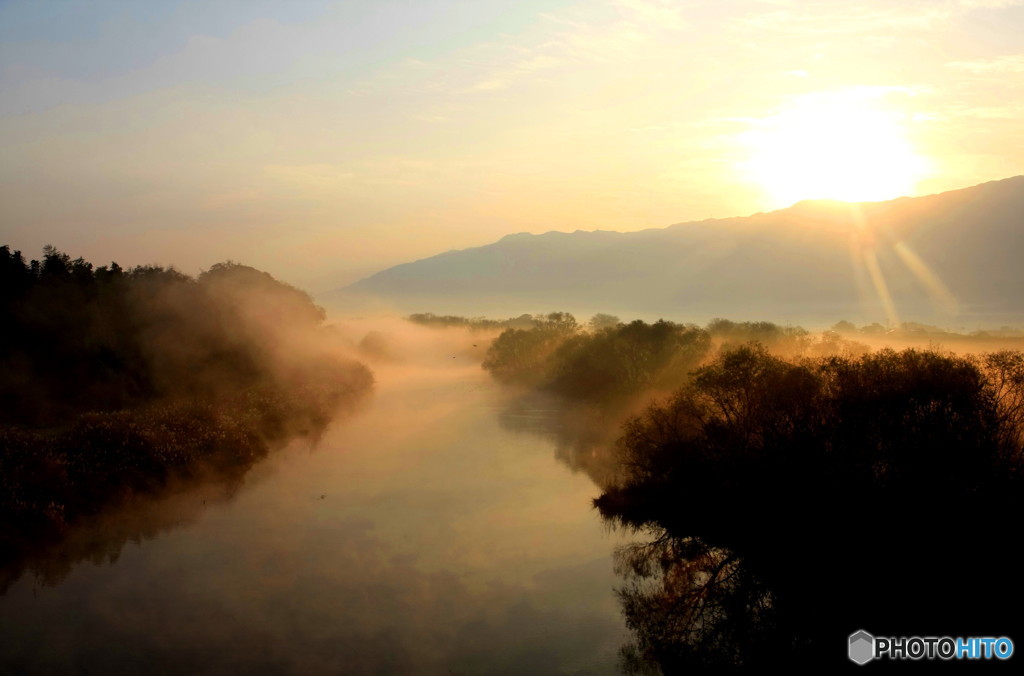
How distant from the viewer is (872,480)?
19.4m

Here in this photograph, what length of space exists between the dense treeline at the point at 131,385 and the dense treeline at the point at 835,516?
18.1 m

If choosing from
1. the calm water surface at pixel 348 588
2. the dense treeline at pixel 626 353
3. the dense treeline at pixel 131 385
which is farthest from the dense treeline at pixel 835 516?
the dense treeline at pixel 131 385

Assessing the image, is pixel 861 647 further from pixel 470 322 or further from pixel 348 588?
pixel 470 322

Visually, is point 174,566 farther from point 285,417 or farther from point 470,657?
point 285,417

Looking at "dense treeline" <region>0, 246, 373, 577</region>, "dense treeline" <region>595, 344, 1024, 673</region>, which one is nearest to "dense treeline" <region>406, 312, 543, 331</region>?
"dense treeline" <region>0, 246, 373, 577</region>

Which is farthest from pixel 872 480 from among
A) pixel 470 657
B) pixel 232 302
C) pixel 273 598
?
pixel 232 302

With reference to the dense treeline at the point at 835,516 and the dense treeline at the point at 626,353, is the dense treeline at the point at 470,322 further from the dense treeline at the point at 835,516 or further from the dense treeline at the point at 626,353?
the dense treeline at the point at 835,516

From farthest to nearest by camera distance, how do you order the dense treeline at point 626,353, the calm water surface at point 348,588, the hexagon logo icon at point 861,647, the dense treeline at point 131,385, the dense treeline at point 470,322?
the dense treeline at point 470,322 → the dense treeline at point 626,353 → the dense treeline at point 131,385 → the calm water surface at point 348,588 → the hexagon logo icon at point 861,647

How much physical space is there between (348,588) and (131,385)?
2447 cm

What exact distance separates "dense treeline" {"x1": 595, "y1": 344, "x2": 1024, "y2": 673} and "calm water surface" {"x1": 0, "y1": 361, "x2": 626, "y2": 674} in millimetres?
2258

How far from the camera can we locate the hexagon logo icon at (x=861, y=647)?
48.0 feet

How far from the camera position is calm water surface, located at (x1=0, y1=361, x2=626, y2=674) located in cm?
1480

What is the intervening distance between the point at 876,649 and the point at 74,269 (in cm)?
4905

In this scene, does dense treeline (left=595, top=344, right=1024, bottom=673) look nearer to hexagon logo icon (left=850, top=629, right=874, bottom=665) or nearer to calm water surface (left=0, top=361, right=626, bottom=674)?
hexagon logo icon (left=850, top=629, right=874, bottom=665)
